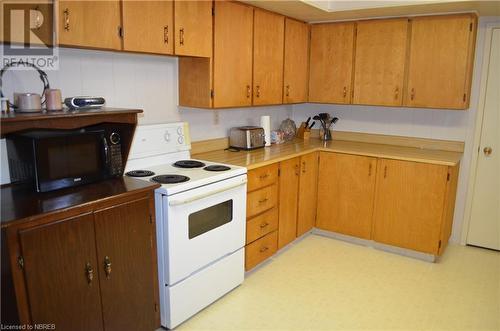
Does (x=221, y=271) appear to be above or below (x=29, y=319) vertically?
below

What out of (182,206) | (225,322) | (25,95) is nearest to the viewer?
(25,95)

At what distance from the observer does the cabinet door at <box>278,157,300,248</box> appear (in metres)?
3.34

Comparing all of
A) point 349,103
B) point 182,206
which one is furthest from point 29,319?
point 349,103

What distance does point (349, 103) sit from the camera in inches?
151

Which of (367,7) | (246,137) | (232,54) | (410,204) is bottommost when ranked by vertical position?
(410,204)

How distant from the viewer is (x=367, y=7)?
3.29 meters

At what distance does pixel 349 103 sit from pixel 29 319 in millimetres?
3122

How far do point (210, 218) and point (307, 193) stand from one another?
141 centimetres

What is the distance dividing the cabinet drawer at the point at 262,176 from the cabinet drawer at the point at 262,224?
0.25m

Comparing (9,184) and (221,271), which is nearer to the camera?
(9,184)

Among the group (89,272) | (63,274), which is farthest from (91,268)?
(63,274)

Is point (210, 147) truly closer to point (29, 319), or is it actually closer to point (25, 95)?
point (25, 95)

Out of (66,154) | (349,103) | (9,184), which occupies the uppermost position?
(349,103)

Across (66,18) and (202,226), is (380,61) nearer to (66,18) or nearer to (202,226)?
(202,226)
